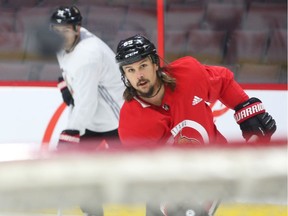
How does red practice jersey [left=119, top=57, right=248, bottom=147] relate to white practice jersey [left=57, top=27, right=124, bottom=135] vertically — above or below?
above

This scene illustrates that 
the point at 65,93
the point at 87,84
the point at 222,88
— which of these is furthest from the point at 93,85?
the point at 222,88

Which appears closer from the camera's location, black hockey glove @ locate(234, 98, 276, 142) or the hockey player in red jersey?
the hockey player in red jersey

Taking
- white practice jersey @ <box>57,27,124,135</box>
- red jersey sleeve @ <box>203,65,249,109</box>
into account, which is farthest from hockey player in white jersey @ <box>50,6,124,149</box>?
red jersey sleeve @ <box>203,65,249,109</box>

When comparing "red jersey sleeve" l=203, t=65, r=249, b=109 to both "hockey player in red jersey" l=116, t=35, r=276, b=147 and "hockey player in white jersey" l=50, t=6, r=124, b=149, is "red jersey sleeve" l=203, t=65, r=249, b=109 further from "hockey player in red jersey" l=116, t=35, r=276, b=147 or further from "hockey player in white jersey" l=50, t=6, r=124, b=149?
"hockey player in white jersey" l=50, t=6, r=124, b=149

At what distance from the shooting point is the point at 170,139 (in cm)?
209

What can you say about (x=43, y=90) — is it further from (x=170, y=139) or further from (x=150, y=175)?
(x=150, y=175)

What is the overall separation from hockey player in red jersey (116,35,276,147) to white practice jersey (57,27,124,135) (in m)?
0.88

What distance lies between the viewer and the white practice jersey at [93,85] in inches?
120

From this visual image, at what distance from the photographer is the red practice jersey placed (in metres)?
2.06

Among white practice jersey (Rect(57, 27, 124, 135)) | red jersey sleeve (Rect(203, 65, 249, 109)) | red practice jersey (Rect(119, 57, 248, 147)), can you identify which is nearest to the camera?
red practice jersey (Rect(119, 57, 248, 147))

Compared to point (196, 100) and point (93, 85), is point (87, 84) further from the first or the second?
point (196, 100)

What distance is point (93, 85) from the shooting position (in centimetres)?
306

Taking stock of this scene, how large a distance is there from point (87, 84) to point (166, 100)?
1013 mm

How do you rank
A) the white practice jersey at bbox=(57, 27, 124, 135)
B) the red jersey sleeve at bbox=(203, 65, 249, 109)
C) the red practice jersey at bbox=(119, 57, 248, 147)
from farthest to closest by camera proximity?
1. the white practice jersey at bbox=(57, 27, 124, 135)
2. the red jersey sleeve at bbox=(203, 65, 249, 109)
3. the red practice jersey at bbox=(119, 57, 248, 147)
